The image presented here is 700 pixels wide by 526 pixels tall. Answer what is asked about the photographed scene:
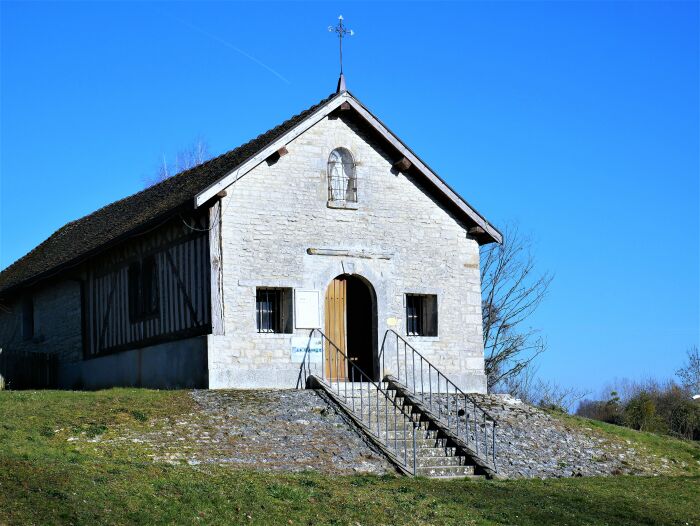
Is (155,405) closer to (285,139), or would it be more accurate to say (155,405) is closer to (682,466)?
(285,139)

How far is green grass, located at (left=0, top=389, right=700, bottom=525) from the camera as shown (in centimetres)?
1358

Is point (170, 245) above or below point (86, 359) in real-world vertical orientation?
above

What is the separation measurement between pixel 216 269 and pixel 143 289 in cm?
388

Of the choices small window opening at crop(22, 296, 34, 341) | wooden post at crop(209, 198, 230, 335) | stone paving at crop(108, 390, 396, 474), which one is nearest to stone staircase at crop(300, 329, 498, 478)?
stone paving at crop(108, 390, 396, 474)

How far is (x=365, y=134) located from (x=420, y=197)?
199cm

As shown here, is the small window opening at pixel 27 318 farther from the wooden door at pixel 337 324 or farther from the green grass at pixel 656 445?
the green grass at pixel 656 445

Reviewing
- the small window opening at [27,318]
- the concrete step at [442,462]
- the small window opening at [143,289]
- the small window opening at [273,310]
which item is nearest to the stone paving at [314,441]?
the concrete step at [442,462]

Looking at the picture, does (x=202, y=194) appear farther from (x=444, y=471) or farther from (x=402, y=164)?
(x=444, y=471)

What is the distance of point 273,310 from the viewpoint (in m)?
23.7

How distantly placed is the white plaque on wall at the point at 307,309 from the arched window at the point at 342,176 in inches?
90.2

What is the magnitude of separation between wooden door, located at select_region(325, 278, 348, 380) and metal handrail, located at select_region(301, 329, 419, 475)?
0.02 m

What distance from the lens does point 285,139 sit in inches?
928

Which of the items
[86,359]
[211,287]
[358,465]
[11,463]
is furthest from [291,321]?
[11,463]

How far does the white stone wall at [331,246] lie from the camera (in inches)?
901
